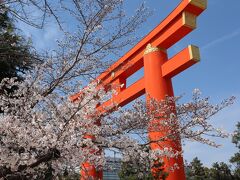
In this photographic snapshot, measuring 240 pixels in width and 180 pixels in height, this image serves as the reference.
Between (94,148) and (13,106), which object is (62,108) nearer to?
(94,148)

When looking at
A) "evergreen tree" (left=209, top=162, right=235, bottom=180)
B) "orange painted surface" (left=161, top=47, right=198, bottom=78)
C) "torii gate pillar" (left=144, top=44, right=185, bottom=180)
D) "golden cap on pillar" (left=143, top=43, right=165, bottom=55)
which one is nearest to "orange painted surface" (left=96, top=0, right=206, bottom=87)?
"golden cap on pillar" (left=143, top=43, right=165, bottom=55)

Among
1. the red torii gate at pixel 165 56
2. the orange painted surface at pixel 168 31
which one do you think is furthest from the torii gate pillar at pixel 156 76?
the orange painted surface at pixel 168 31

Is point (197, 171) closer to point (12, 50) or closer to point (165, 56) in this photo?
point (165, 56)

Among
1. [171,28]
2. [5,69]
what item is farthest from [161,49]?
[5,69]

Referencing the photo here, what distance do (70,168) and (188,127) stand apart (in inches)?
73.6

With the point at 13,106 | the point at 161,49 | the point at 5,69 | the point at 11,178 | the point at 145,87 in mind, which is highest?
the point at 161,49

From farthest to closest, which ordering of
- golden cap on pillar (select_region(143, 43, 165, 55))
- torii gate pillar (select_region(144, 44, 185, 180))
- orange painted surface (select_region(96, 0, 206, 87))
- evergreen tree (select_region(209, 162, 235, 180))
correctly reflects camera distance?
evergreen tree (select_region(209, 162, 235, 180)) < golden cap on pillar (select_region(143, 43, 165, 55)) < torii gate pillar (select_region(144, 44, 185, 180)) < orange painted surface (select_region(96, 0, 206, 87))

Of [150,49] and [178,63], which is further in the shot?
[150,49]

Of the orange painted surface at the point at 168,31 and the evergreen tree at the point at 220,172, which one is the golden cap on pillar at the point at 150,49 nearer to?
the orange painted surface at the point at 168,31

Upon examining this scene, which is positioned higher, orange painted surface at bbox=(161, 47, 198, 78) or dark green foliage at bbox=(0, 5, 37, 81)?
orange painted surface at bbox=(161, 47, 198, 78)

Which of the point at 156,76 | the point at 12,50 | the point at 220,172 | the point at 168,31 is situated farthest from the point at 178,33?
the point at 220,172

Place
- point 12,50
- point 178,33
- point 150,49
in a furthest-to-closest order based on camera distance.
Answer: point 150,49
point 178,33
point 12,50

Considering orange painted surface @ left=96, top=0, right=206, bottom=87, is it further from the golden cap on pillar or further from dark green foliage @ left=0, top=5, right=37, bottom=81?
dark green foliage @ left=0, top=5, right=37, bottom=81

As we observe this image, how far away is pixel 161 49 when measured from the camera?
10.1m
